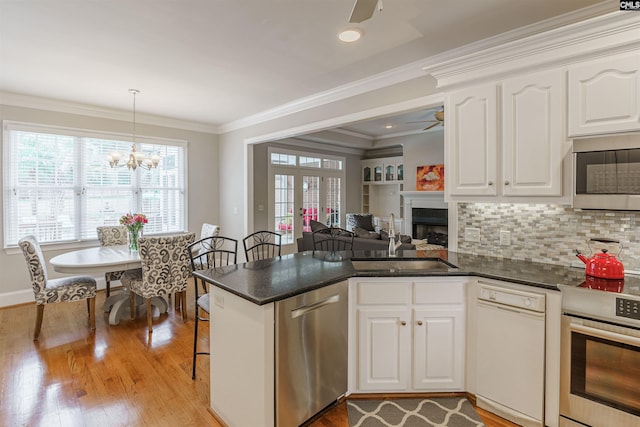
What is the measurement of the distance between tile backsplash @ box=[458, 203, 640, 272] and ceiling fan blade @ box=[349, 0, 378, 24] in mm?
1889

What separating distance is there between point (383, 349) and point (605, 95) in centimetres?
210

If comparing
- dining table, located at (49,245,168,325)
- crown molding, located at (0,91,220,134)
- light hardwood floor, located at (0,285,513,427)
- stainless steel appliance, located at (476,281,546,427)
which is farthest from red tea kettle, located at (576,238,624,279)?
crown molding, located at (0,91,220,134)

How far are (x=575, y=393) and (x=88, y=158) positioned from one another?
237 inches

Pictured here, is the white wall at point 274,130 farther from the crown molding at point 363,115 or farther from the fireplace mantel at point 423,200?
the fireplace mantel at point 423,200

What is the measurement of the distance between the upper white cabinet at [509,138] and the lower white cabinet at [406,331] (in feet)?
2.52

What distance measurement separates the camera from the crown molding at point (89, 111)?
420cm

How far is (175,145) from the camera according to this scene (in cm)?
563

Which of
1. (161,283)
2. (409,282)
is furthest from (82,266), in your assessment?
(409,282)

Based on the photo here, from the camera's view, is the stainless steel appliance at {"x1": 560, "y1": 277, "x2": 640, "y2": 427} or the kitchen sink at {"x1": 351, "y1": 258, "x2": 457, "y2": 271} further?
the kitchen sink at {"x1": 351, "y1": 258, "x2": 457, "y2": 271}

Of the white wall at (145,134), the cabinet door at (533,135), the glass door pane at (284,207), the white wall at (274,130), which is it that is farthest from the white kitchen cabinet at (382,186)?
the cabinet door at (533,135)

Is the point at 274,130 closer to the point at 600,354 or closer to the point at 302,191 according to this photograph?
the point at 302,191

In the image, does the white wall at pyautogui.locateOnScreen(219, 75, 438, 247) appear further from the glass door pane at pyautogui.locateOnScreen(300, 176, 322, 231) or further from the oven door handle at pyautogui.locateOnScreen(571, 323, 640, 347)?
the oven door handle at pyautogui.locateOnScreen(571, 323, 640, 347)

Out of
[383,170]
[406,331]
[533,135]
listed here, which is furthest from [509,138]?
[383,170]

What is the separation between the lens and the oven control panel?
163cm
